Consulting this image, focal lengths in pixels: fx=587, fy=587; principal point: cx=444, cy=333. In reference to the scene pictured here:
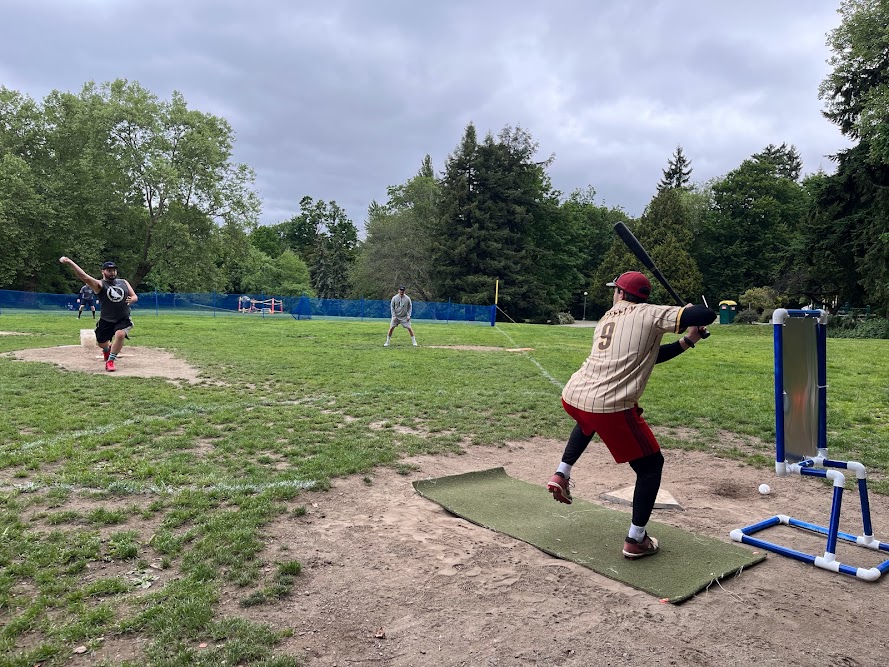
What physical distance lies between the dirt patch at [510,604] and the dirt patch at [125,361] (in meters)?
7.21

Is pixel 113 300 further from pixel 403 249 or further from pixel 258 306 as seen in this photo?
pixel 403 249

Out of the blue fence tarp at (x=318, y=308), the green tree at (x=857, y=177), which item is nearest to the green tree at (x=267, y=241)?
the blue fence tarp at (x=318, y=308)

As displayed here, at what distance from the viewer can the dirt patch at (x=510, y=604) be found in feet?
8.99

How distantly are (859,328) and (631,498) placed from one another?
31.5 metres

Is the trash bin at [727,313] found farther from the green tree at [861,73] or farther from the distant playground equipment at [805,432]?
the distant playground equipment at [805,432]

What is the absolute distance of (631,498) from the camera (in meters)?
5.04

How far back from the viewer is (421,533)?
413 centimetres

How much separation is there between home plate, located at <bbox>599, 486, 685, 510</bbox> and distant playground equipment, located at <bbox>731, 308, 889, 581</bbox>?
2.14 feet

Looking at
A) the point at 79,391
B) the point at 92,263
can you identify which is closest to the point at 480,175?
the point at 92,263

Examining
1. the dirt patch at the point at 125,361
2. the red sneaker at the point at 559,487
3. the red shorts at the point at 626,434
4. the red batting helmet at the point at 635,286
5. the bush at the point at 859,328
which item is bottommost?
the bush at the point at 859,328

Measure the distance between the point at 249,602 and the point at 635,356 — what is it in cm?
263

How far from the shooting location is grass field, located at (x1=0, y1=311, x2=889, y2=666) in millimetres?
2982

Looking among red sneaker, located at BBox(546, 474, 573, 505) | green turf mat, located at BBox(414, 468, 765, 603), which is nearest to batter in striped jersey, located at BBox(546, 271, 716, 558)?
green turf mat, located at BBox(414, 468, 765, 603)

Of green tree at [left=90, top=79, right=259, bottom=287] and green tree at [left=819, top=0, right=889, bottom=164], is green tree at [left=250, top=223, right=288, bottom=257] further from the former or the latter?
green tree at [left=819, top=0, right=889, bottom=164]
